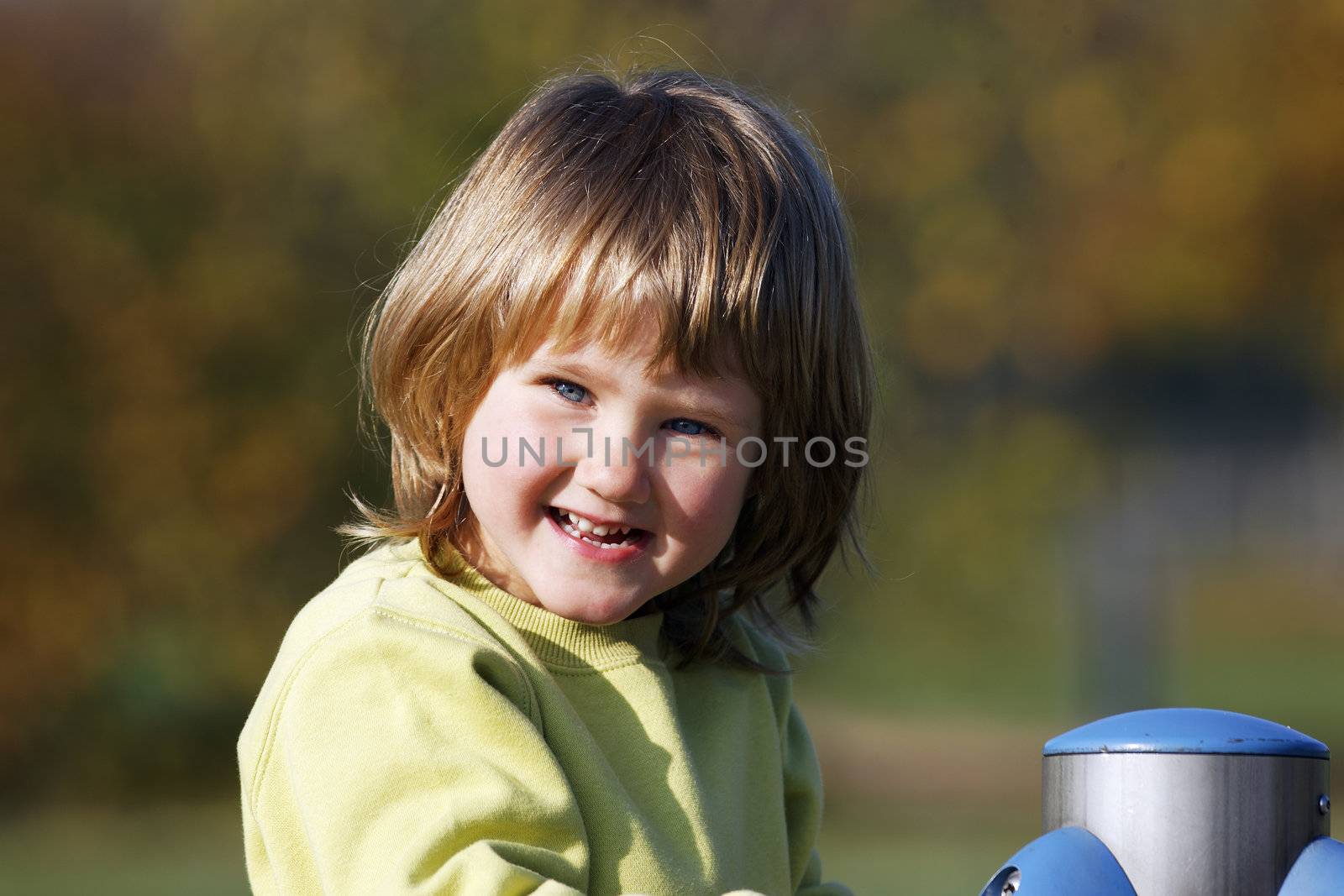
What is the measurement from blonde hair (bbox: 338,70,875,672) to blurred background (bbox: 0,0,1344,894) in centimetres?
335

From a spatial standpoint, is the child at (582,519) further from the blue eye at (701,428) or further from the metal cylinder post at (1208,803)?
the metal cylinder post at (1208,803)

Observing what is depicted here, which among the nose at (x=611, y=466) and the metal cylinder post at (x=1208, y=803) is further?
the nose at (x=611, y=466)

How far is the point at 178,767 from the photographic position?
5.46 meters

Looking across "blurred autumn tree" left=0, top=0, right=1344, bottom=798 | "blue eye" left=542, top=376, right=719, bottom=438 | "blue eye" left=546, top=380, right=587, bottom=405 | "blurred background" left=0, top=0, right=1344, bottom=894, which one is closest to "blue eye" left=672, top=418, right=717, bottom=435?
"blue eye" left=542, top=376, right=719, bottom=438

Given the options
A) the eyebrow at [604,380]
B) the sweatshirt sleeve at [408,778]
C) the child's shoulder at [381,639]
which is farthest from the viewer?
the eyebrow at [604,380]

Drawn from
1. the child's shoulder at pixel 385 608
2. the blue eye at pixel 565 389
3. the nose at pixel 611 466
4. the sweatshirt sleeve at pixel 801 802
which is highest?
the blue eye at pixel 565 389

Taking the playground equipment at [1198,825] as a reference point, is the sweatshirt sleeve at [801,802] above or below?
below

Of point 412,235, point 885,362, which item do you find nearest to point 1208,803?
point 412,235

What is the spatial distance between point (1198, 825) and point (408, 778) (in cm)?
66

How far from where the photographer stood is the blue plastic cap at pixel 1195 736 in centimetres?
110

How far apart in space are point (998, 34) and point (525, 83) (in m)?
2.28

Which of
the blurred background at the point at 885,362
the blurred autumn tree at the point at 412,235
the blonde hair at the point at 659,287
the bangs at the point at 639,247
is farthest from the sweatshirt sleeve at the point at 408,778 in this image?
the blurred background at the point at 885,362

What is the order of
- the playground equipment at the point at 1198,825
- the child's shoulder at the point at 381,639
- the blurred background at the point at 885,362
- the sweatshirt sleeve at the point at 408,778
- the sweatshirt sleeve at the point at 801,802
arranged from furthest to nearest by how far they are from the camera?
the blurred background at the point at 885,362, the sweatshirt sleeve at the point at 801,802, the child's shoulder at the point at 381,639, the sweatshirt sleeve at the point at 408,778, the playground equipment at the point at 1198,825

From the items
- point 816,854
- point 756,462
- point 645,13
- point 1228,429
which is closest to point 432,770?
point 756,462
